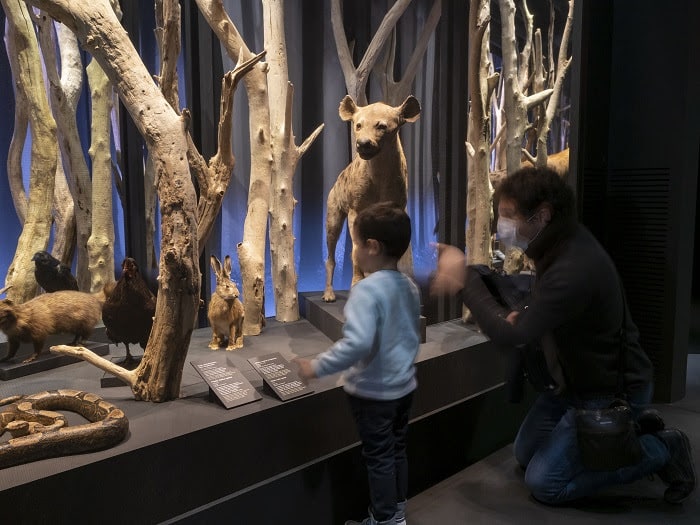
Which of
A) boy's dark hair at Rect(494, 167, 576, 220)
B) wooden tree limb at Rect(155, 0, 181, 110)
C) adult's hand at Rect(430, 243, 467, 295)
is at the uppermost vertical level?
wooden tree limb at Rect(155, 0, 181, 110)


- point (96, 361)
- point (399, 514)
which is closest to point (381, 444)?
point (399, 514)

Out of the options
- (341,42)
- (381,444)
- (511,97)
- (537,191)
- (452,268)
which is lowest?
(381,444)

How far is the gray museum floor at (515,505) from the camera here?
259 cm

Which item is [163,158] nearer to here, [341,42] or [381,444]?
[381,444]

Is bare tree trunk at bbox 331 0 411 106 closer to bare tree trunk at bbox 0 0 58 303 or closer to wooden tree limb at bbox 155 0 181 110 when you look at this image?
wooden tree limb at bbox 155 0 181 110

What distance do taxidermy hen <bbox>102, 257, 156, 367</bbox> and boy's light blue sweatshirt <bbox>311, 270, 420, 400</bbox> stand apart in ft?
3.61

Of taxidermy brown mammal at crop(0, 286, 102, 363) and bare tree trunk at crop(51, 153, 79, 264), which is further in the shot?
bare tree trunk at crop(51, 153, 79, 264)

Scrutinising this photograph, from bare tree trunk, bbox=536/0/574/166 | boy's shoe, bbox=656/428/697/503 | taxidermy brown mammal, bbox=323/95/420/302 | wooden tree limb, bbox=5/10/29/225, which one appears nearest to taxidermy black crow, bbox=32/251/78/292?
wooden tree limb, bbox=5/10/29/225

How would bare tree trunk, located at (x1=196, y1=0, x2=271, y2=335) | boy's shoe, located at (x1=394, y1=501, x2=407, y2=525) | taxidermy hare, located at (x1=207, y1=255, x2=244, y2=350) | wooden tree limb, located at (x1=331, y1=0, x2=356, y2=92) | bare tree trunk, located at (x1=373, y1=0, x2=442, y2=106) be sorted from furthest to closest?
bare tree trunk, located at (x1=373, y1=0, x2=442, y2=106) → wooden tree limb, located at (x1=331, y1=0, x2=356, y2=92) → bare tree trunk, located at (x1=196, y1=0, x2=271, y2=335) → taxidermy hare, located at (x1=207, y1=255, x2=244, y2=350) → boy's shoe, located at (x1=394, y1=501, x2=407, y2=525)

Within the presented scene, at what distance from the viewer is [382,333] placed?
2182 millimetres

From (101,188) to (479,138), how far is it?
8.90 feet

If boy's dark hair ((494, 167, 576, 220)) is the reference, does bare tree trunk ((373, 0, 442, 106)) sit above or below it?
above

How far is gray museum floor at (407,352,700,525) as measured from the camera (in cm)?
259

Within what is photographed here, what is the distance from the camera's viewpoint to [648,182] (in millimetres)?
3773
